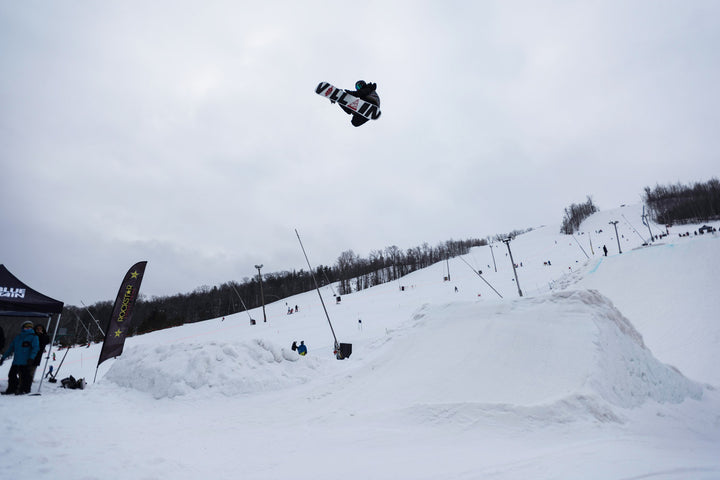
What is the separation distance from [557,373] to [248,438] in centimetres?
695

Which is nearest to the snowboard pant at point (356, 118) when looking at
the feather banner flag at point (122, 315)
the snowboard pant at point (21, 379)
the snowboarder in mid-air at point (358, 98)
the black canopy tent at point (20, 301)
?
the snowboarder in mid-air at point (358, 98)

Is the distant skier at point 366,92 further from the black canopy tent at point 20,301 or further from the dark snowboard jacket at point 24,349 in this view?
the black canopy tent at point 20,301

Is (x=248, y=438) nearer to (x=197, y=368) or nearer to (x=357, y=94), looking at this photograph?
(x=197, y=368)

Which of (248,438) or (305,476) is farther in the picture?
(248,438)

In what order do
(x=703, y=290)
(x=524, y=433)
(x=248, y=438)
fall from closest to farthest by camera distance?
1. (x=524, y=433)
2. (x=248, y=438)
3. (x=703, y=290)

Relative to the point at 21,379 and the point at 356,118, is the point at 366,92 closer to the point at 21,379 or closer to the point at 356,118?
the point at 356,118

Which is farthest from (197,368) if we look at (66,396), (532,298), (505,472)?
(532,298)

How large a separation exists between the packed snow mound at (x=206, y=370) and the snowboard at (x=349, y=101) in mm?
8669

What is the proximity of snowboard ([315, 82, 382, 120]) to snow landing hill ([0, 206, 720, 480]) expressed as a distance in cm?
709

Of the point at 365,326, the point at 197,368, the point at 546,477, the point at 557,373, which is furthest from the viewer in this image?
the point at 365,326

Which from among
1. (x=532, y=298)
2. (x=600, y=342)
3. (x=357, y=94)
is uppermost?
(x=357, y=94)

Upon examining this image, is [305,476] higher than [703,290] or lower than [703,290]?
lower

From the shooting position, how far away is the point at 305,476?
14.9 ft

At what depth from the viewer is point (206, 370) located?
1009cm
